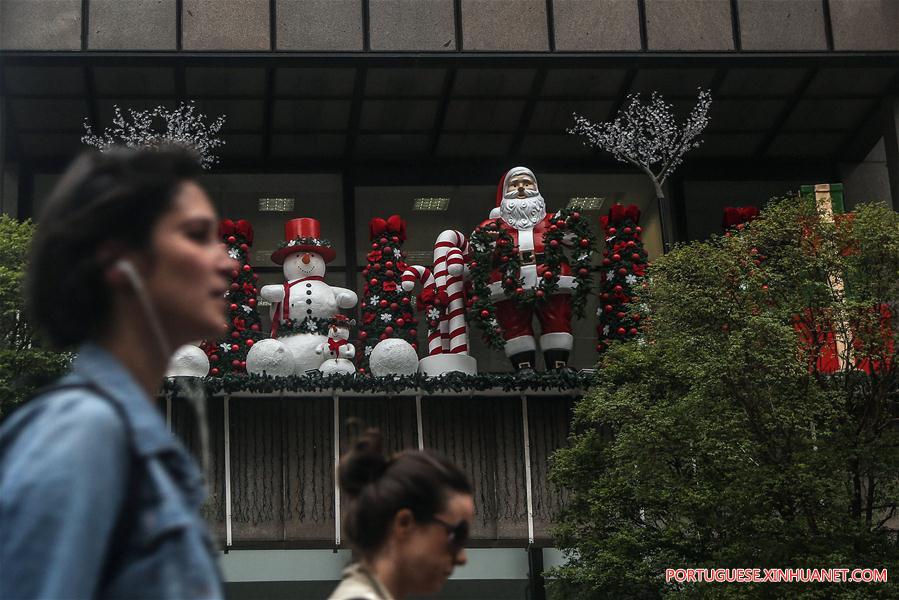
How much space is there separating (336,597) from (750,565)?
1187 centimetres

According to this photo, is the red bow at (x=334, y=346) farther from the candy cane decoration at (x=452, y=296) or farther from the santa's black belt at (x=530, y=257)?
the santa's black belt at (x=530, y=257)

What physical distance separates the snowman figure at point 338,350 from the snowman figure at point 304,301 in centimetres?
8

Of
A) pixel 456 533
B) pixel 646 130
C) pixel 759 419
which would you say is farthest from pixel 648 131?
pixel 456 533

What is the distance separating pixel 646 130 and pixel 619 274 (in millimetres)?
3984

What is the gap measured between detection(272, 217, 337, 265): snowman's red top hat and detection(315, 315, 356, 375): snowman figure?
1.25 metres

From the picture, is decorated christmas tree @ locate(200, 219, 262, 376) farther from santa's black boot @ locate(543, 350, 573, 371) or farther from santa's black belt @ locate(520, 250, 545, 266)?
santa's black boot @ locate(543, 350, 573, 371)

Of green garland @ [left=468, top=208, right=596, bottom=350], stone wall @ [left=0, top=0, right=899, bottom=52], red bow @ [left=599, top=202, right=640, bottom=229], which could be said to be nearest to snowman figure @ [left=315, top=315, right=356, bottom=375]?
green garland @ [left=468, top=208, right=596, bottom=350]

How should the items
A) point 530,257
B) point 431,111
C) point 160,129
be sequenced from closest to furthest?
point 530,257 < point 160,129 < point 431,111

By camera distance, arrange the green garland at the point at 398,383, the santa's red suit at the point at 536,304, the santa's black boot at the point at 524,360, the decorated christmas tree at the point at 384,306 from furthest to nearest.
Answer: the santa's black boot at the point at 524,360 < the santa's red suit at the point at 536,304 < the decorated christmas tree at the point at 384,306 < the green garland at the point at 398,383

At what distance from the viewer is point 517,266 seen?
65.0 feet

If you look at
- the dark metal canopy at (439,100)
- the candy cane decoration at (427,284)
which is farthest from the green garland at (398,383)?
the dark metal canopy at (439,100)

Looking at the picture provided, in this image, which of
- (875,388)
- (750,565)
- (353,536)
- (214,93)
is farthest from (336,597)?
(214,93)

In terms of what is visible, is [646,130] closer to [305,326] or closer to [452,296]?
[452,296]

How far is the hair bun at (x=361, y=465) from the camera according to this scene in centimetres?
339
